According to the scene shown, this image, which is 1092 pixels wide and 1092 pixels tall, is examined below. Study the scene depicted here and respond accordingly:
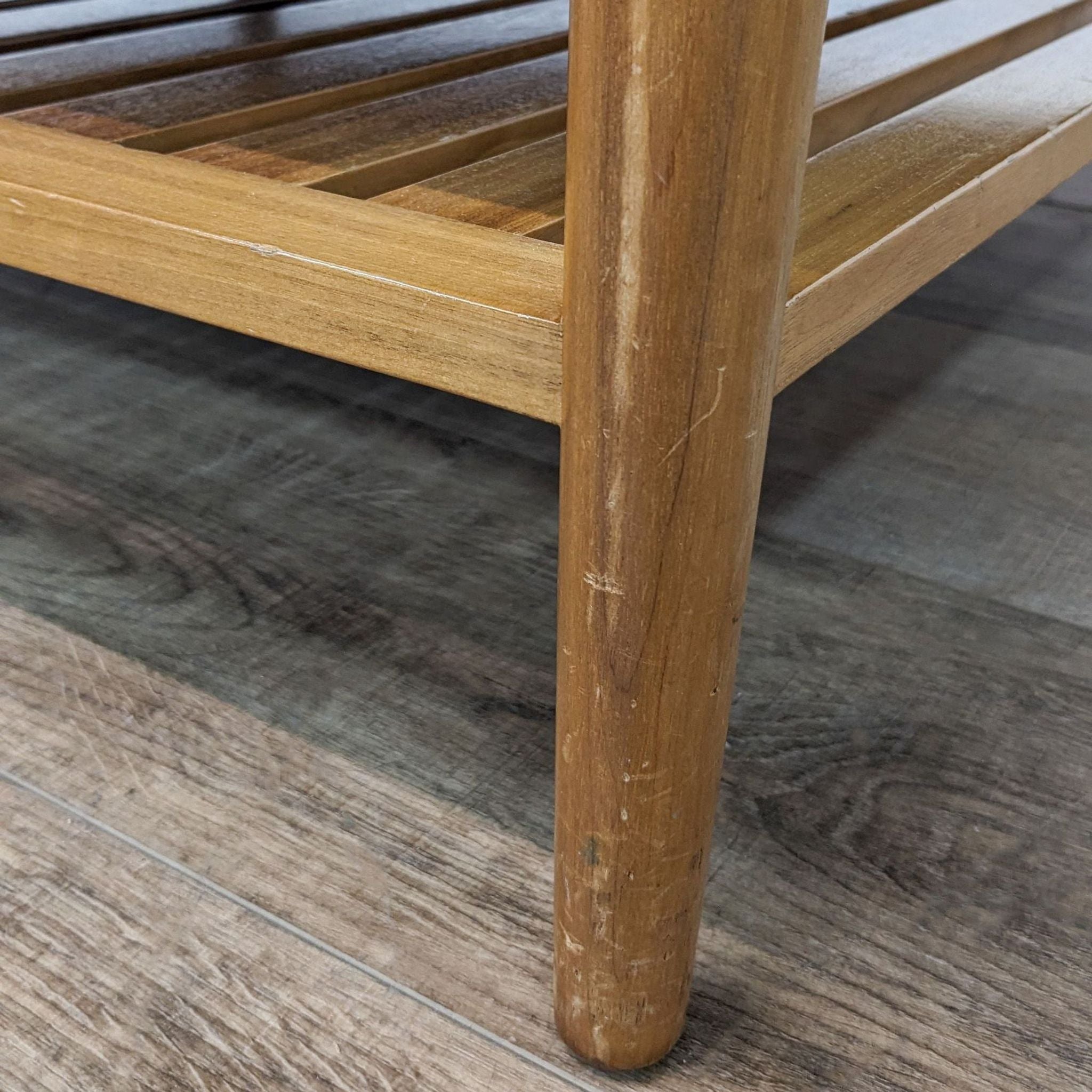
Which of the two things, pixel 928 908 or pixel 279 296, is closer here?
pixel 279 296

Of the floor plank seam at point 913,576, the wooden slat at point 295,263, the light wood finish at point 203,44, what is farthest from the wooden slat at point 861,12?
the wooden slat at point 295,263

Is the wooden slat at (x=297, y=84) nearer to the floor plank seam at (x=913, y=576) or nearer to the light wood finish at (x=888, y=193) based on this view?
the light wood finish at (x=888, y=193)

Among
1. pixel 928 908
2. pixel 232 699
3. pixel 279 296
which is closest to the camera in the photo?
pixel 279 296

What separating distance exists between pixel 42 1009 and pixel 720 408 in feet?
1.38

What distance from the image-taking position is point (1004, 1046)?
585 mm

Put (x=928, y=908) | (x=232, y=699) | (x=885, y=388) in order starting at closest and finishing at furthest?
1. (x=928, y=908)
2. (x=232, y=699)
3. (x=885, y=388)

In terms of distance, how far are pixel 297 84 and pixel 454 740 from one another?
0.46 m

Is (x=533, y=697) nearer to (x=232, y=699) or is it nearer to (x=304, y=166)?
(x=232, y=699)

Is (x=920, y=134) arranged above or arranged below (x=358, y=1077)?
above

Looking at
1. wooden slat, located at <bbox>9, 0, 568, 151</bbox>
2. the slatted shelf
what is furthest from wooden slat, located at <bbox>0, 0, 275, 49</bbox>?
wooden slat, located at <bbox>9, 0, 568, 151</bbox>

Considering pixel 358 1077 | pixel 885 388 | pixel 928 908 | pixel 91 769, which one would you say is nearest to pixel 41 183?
pixel 91 769

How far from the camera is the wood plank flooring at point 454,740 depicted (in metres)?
0.59

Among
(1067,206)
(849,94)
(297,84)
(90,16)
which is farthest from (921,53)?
(1067,206)

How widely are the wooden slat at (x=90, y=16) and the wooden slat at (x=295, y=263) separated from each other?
402 mm
